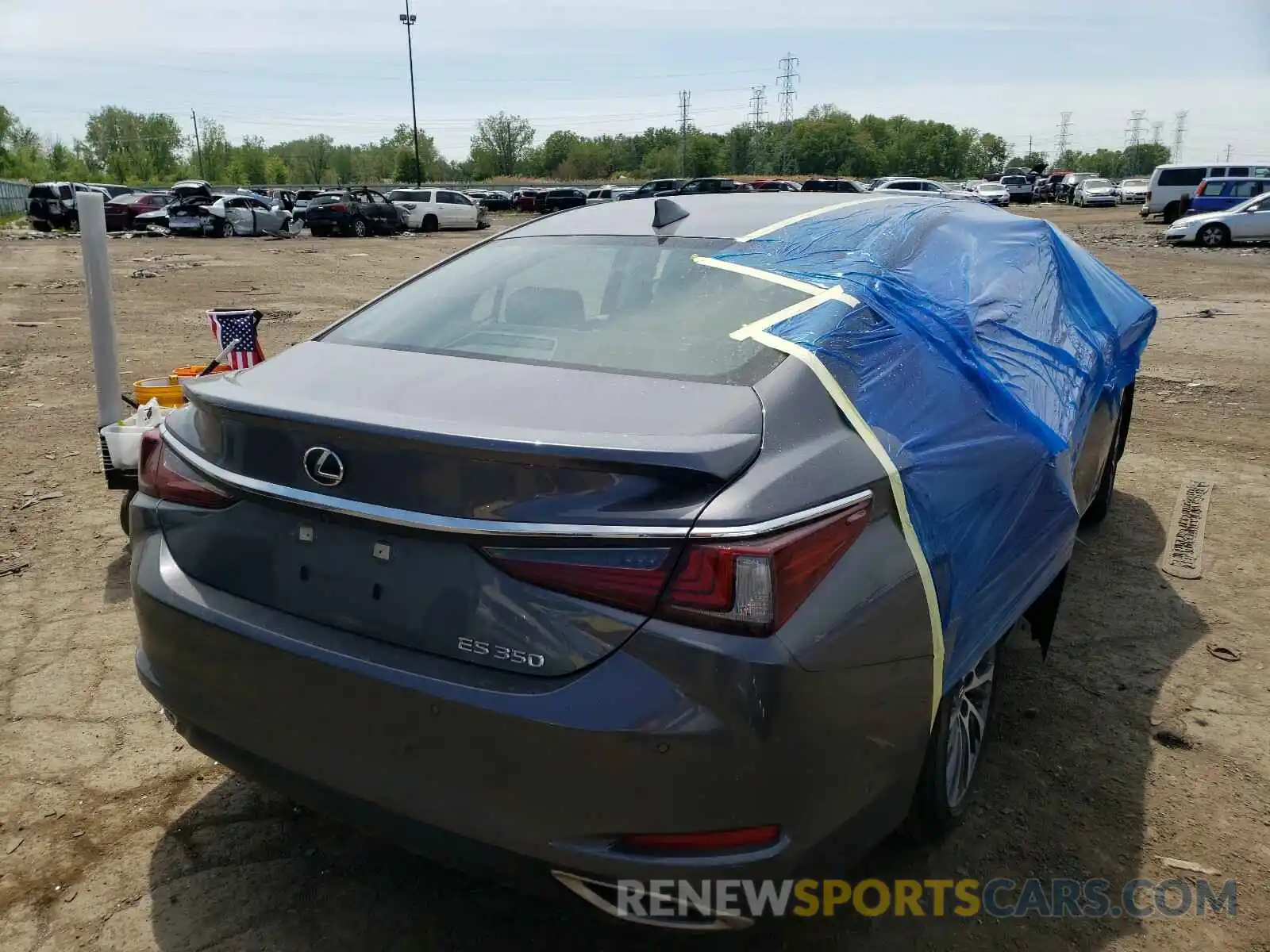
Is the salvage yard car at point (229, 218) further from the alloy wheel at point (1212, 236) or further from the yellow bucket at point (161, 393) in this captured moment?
the yellow bucket at point (161, 393)

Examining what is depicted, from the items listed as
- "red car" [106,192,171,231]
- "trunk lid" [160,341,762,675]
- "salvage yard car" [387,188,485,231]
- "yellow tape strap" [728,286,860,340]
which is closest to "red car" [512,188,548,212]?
"salvage yard car" [387,188,485,231]

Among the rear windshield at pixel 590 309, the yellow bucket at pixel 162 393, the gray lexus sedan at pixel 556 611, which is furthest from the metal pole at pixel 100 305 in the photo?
the gray lexus sedan at pixel 556 611

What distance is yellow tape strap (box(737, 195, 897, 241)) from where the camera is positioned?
9.76ft

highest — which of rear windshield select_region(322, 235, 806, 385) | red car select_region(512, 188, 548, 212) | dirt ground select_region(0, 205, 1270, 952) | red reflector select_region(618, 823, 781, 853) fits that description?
red car select_region(512, 188, 548, 212)

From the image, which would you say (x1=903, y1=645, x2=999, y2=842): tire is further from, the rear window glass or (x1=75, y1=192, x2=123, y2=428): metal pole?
the rear window glass

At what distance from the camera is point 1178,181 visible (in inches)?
1452

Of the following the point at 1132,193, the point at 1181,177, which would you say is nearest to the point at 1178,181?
the point at 1181,177

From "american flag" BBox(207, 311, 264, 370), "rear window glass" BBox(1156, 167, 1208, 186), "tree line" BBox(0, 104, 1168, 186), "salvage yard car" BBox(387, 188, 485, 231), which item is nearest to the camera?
"american flag" BBox(207, 311, 264, 370)

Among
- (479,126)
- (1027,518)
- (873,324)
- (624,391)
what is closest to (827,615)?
(624,391)

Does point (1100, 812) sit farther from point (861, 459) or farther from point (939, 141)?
point (939, 141)

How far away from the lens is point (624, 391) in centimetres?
220

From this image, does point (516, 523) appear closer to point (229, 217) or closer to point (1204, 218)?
point (1204, 218)

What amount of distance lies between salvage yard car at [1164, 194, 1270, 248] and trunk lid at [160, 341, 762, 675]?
28.9 m

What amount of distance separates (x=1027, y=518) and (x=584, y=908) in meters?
1.73
